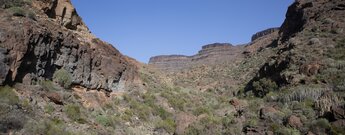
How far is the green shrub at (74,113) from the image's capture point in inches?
513

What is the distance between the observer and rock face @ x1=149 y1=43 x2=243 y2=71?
87.2 m

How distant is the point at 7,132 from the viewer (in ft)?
32.7

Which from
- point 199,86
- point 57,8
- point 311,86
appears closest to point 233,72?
point 199,86

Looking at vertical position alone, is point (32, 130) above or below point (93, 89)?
below

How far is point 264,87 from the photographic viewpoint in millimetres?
26484

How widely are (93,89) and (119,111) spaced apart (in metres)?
1.79

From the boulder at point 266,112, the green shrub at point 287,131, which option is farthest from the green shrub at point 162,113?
the green shrub at point 287,131

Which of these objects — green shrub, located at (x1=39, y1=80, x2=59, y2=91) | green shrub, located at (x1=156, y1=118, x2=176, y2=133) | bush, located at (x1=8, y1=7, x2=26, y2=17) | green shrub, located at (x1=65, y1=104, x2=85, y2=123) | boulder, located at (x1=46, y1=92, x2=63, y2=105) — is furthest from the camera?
green shrub, located at (x1=156, y1=118, x2=176, y2=133)

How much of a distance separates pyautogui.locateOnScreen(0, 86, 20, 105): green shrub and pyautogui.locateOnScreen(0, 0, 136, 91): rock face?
33cm

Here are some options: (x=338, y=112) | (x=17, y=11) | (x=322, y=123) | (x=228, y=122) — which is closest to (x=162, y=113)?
(x=228, y=122)

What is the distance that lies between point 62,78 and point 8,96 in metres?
3.91

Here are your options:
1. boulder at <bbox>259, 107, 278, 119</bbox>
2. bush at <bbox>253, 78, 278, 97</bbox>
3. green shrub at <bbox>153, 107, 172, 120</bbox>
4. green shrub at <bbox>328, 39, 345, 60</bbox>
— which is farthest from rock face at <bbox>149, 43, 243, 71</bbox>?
boulder at <bbox>259, 107, 278, 119</bbox>

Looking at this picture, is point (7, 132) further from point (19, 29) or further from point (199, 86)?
point (199, 86)

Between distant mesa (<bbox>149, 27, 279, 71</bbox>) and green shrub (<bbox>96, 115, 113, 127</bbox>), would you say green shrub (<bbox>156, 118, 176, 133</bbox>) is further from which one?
distant mesa (<bbox>149, 27, 279, 71</bbox>)
